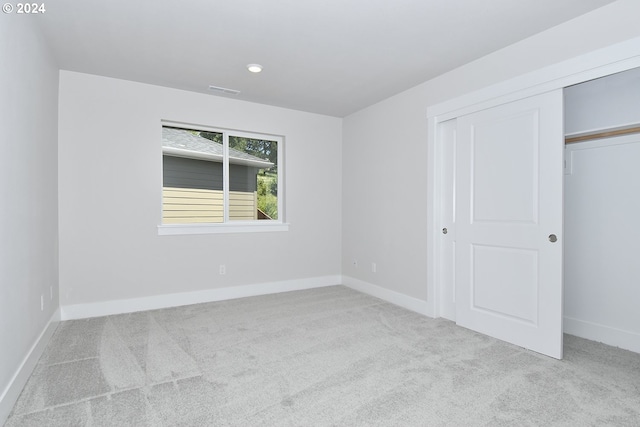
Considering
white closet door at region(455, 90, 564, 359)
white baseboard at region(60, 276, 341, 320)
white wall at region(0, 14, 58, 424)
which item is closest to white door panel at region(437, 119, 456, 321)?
A: white closet door at region(455, 90, 564, 359)

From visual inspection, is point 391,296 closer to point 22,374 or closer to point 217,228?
point 217,228

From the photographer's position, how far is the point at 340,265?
17.5ft

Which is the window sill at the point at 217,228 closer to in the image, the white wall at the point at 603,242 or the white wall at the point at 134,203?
the white wall at the point at 134,203

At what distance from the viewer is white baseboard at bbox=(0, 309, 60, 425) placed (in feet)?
6.16

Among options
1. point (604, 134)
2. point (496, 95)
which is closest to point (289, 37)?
point (496, 95)

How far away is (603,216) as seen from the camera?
301 cm

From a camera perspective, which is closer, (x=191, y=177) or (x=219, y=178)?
(x=191, y=177)

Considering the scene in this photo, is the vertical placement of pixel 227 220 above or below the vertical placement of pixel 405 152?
below

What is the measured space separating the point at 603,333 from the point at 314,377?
2.54 m

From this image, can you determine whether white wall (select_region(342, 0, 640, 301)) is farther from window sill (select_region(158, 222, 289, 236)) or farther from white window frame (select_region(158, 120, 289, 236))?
window sill (select_region(158, 222, 289, 236))

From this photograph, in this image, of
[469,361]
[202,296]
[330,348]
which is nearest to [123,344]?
[202,296]

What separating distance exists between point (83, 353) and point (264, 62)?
2915mm

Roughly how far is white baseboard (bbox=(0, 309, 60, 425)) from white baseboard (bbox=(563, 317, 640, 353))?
4214mm

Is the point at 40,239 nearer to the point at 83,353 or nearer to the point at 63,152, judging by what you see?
A: the point at 83,353
